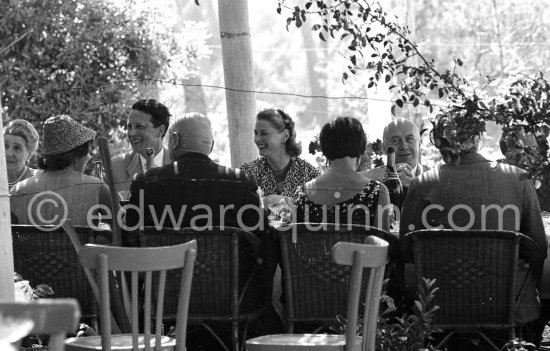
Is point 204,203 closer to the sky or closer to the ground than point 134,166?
closer to the ground

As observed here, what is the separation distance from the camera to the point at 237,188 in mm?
4961

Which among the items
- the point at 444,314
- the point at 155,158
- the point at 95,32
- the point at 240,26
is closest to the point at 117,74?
the point at 95,32

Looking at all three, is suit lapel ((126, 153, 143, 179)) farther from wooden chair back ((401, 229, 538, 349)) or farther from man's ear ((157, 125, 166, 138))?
wooden chair back ((401, 229, 538, 349))

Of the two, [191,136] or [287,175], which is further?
[287,175]

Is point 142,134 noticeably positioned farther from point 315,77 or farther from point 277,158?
point 315,77

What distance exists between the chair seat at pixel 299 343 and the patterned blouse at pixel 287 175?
83.3 inches

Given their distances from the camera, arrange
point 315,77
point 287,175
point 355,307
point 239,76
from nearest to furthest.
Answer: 1. point 355,307
2. point 287,175
3. point 239,76
4. point 315,77

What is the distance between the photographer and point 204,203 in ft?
16.2

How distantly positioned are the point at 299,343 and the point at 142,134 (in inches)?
111

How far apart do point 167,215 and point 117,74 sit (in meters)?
4.90

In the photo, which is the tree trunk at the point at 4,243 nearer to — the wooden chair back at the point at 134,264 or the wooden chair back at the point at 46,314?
the wooden chair back at the point at 134,264

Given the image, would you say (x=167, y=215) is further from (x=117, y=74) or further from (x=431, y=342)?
(x=117, y=74)

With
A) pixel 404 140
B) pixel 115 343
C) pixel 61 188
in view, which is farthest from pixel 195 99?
pixel 115 343

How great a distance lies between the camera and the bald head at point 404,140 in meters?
6.98
